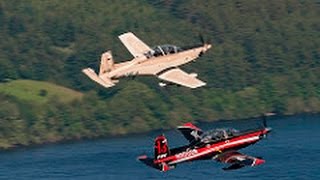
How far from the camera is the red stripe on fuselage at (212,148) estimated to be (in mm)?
121125

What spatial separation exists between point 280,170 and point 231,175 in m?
7.80

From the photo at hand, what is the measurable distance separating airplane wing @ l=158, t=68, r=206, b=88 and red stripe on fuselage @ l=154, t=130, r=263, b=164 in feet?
27.2

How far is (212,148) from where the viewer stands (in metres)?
121

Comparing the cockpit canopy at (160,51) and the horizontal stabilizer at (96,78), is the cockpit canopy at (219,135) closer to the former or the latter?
the horizontal stabilizer at (96,78)

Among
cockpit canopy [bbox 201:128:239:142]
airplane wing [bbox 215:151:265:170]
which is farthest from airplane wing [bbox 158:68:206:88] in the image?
airplane wing [bbox 215:151:265:170]

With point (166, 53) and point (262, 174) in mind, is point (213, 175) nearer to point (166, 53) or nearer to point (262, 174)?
point (262, 174)

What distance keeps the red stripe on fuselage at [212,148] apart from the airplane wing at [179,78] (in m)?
8.28

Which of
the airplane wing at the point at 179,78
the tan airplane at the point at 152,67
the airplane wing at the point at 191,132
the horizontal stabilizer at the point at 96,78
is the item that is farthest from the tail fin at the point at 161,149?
the horizontal stabilizer at the point at 96,78

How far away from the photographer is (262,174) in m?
197

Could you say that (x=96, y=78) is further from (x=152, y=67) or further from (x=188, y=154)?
(x=188, y=154)

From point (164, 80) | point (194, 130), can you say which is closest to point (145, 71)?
point (164, 80)

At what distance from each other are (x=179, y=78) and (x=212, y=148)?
11190mm

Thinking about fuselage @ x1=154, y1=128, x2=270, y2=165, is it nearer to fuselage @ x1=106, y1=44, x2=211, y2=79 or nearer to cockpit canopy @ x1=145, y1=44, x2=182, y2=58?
fuselage @ x1=106, y1=44, x2=211, y2=79

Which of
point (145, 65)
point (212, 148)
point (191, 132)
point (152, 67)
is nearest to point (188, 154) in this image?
point (212, 148)
